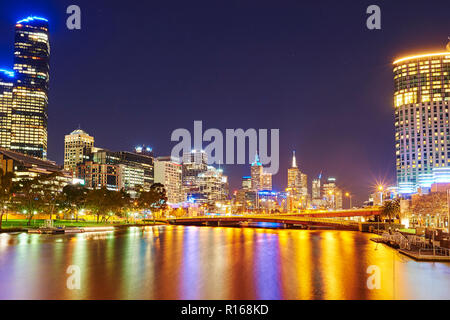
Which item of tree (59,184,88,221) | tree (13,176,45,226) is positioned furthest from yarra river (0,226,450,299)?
tree (59,184,88,221)

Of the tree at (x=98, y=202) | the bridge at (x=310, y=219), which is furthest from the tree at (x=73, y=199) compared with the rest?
the bridge at (x=310, y=219)

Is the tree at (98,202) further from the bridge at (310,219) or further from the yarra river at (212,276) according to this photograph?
the yarra river at (212,276)

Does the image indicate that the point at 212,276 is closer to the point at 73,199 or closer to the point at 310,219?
the point at 310,219

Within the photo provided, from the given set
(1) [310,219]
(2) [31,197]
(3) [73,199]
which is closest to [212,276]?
(2) [31,197]

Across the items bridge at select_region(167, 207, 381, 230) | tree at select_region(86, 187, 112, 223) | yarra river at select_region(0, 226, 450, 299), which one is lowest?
bridge at select_region(167, 207, 381, 230)

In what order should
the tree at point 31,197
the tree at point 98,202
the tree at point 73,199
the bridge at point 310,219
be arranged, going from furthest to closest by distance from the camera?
the tree at point 73,199, the tree at point 98,202, the bridge at point 310,219, the tree at point 31,197

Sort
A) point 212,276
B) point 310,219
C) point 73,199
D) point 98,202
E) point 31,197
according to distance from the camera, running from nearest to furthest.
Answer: point 212,276 < point 31,197 < point 310,219 < point 98,202 < point 73,199

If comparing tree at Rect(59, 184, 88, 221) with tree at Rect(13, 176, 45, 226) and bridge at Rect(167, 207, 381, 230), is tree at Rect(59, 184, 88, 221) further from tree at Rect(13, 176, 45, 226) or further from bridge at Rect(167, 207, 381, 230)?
bridge at Rect(167, 207, 381, 230)

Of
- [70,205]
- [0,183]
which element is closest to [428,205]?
[0,183]

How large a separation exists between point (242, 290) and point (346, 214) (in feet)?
394

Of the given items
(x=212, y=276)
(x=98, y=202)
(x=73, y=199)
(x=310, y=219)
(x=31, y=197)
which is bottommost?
(x=310, y=219)
